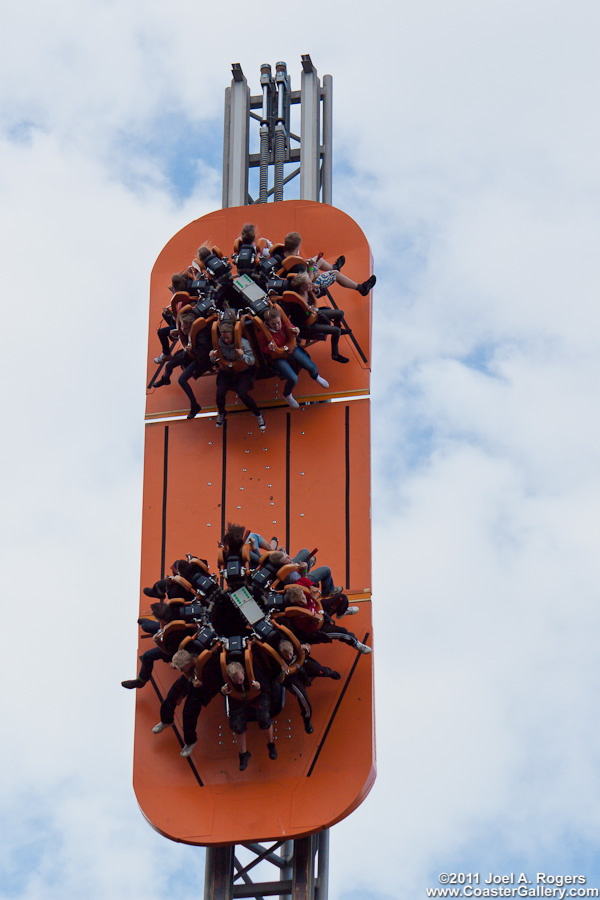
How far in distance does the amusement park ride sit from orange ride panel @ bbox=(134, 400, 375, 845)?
19mm

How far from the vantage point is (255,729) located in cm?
1941

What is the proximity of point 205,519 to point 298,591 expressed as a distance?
2.72 metres

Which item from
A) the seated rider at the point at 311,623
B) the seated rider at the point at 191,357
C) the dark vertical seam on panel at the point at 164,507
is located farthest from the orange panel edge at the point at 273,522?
the seated rider at the point at 191,357

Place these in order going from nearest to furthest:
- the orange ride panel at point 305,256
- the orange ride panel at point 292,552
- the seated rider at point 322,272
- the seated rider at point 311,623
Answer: the seated rider at point 311,623 → the orange ride panel at point 292,552 → the seated rider at point 322,272 → the orange ride panel at point 305,256

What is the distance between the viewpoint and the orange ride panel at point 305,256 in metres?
21.5

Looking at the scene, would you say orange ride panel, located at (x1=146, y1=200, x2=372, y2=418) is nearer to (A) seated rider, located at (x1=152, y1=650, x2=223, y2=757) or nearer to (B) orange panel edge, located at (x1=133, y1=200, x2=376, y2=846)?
(B) orange panel edge, located at (x1=133, y1=200, x2=376, y2=846)

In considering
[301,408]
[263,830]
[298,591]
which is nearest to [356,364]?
[301,408]

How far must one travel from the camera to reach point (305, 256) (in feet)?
73.5

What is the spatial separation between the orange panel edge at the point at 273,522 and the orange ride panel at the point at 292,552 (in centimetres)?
2

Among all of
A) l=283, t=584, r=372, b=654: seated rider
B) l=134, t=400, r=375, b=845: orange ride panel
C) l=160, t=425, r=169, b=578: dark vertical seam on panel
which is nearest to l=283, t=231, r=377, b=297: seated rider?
l=134, t=400, r=375, b=845: orange ride panel

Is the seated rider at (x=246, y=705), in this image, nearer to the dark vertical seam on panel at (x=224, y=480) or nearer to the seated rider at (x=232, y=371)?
the dark vertical seam on panel at (x=224, y=480)

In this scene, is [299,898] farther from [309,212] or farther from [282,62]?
[282,62]

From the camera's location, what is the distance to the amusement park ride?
19.0 m

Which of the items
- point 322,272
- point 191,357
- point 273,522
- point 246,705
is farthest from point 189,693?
point 322,272
